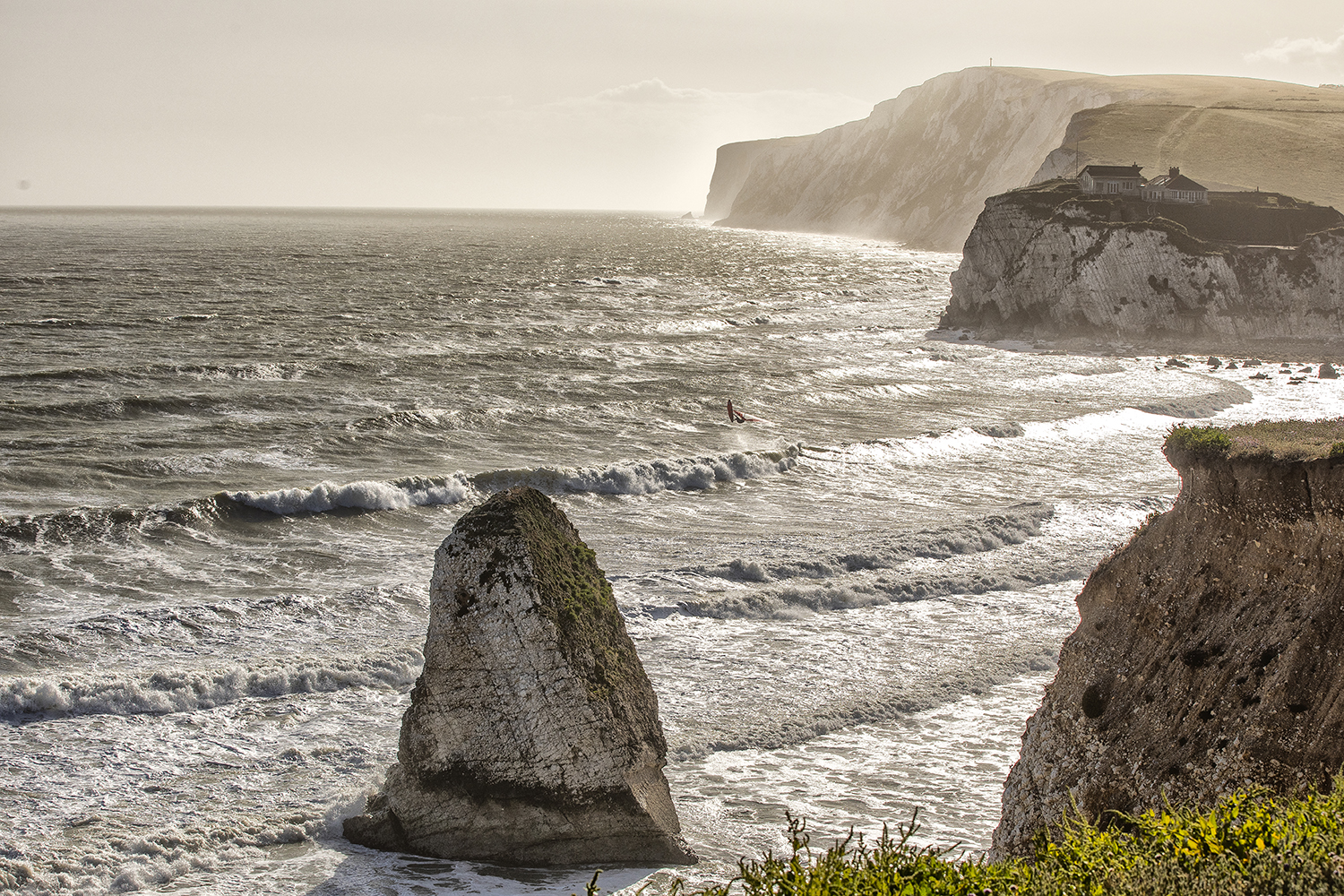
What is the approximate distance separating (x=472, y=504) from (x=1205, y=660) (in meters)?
20.6

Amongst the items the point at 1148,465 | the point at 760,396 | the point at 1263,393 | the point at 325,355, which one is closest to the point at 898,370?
the point at 760,396

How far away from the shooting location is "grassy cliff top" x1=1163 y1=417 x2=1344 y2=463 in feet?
31.8

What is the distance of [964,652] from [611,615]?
8332 mm

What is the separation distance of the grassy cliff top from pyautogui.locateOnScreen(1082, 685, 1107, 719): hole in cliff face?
8.59ft

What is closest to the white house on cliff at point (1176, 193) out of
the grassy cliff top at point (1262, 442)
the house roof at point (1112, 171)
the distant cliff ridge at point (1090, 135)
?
the house roof at point (1112, 171)

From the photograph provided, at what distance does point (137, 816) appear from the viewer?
473 inches

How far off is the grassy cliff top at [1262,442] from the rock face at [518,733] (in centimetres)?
659

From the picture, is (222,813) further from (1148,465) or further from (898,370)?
(898,370)

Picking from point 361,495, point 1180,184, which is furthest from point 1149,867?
point 1180,184

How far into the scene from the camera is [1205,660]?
9.41 metres

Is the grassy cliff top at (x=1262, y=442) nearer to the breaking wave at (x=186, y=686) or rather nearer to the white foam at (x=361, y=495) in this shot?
the breaking wave at (x=186, y=686)

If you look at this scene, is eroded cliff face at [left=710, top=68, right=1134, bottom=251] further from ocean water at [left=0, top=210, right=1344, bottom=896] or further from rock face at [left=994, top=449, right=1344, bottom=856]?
rock face at [left=994, top=449, right=1344, bottom=856]

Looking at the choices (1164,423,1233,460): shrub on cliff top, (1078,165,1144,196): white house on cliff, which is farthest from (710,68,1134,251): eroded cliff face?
(1164,423,1233,460): shrub on cliff top

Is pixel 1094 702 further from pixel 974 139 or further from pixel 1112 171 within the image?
pixel 974 139
